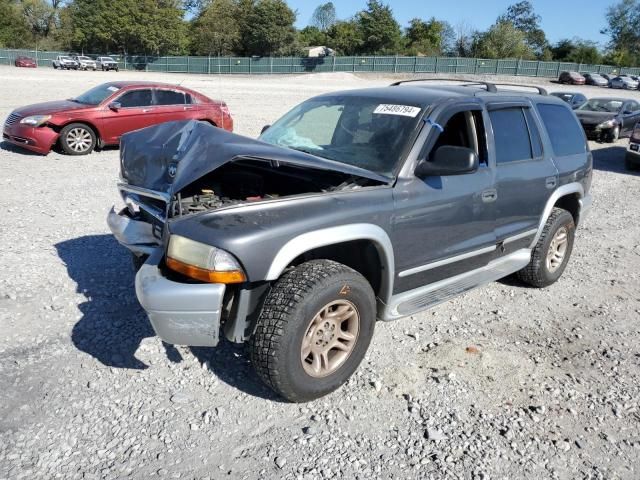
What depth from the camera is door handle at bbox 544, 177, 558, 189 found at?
15.2 feet

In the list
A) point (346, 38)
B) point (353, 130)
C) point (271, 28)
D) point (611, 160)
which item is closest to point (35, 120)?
point (353, 130)

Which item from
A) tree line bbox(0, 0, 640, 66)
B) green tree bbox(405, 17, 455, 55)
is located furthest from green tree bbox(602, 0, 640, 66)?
green tree bbox(405, 17, 455, 55)

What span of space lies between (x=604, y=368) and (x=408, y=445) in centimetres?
180

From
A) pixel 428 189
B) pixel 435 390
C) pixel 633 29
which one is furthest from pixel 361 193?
pixel 633 29

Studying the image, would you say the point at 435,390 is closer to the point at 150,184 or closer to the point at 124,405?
the point at 124,405

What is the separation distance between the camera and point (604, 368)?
151 inches

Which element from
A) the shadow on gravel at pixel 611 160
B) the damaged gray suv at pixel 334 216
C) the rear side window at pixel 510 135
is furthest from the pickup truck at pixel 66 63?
the rear side window at pixel 510 135

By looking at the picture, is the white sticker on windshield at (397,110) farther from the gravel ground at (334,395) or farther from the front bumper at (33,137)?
the front bumper at (33,137)

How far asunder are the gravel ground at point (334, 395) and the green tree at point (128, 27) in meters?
70.4

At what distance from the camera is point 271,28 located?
6812 cm

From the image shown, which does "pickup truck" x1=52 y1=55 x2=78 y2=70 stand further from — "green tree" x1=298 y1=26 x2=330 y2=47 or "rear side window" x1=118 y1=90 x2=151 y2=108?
"green tree" x1=298 y1=26 x2=330 y2=47

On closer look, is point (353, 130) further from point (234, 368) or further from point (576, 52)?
point (576, 52)

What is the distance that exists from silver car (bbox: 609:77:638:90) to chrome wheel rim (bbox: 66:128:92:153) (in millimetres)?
55490

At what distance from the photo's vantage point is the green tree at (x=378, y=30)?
76875mm
